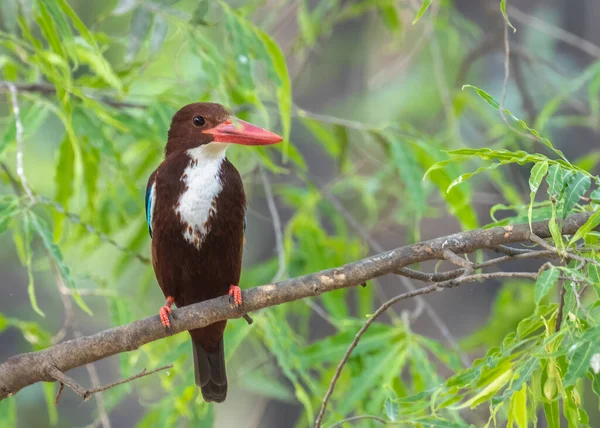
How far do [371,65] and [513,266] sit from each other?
7.93 ft

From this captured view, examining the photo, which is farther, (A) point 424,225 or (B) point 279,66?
(A) point 424,225

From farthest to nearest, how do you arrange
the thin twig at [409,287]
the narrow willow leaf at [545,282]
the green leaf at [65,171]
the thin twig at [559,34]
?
the thin twig at [559,34] → the thin twig at [409,287] → the green leaf at [65,171] → the narrow willow leaf at [545,282]

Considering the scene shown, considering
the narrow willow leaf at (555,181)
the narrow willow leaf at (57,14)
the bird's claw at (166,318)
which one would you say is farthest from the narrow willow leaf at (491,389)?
the narrow willow leaf at (57,14)

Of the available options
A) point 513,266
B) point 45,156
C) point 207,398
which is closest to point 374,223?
point 513,266

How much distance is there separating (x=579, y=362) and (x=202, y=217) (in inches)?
60.2

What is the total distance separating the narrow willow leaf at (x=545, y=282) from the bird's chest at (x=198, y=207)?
50.4 inches

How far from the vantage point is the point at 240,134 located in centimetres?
285

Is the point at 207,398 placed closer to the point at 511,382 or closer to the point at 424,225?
the point at 511,382

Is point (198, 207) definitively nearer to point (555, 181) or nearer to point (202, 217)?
point (202, 217)

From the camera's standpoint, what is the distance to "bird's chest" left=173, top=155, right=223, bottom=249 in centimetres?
278

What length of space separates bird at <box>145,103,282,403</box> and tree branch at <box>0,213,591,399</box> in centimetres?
53

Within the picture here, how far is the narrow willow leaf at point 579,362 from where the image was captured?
1.50m

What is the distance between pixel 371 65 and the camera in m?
7.46

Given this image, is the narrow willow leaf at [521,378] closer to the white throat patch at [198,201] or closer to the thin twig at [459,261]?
the thin twig at [459,261]
